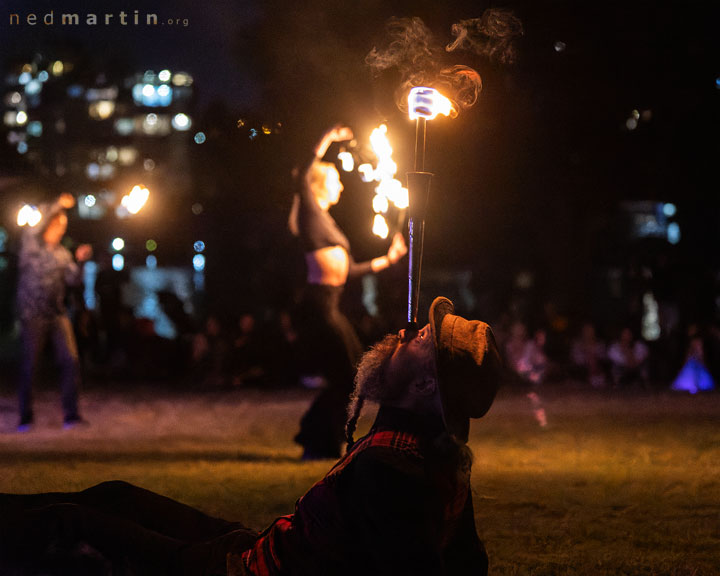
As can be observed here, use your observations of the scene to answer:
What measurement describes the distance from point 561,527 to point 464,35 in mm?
3052

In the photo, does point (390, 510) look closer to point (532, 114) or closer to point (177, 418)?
point (177, 418)

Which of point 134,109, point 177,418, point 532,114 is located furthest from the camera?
point 134,109

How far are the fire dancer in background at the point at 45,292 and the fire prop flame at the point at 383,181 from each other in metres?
3.59

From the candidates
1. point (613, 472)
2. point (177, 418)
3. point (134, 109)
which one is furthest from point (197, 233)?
point (134, 109)

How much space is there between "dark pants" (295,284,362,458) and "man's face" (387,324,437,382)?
428cm

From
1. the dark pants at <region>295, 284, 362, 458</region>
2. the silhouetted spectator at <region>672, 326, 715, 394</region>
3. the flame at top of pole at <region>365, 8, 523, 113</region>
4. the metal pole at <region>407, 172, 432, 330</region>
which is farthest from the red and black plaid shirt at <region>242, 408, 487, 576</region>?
the silhouetted spectator at <region>672, 326, 715, 394</region>

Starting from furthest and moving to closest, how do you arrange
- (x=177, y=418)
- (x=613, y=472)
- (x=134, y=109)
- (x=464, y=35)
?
(x=134, y=109) < (x=177, y=418) < (x=613, y=472) < (x=464, y=35)

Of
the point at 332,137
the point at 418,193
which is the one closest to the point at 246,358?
the point at 332,137

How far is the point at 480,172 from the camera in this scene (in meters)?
17.7

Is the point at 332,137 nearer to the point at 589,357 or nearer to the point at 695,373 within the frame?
the point at 589,357

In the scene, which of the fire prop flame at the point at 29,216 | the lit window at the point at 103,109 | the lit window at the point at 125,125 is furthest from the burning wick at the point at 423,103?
the lit window at the point at 125,125

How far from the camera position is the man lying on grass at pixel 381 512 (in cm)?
271

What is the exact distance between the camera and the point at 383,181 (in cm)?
674

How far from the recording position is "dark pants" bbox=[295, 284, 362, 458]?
726 cm
